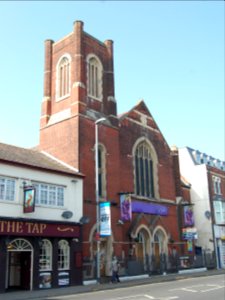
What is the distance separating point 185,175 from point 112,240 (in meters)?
19.3

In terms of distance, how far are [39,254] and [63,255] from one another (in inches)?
81.7

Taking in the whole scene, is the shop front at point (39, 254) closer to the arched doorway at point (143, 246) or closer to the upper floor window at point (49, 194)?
the upper floor window at point (49, 194)

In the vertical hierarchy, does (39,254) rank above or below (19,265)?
above

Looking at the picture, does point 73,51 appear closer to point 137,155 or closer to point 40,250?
point 137,155

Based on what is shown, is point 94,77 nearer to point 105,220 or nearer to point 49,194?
point 49,194

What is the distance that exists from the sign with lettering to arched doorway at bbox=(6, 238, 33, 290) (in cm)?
66

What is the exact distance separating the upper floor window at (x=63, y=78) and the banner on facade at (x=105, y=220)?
1026cm

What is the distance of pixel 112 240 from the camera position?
28.3m

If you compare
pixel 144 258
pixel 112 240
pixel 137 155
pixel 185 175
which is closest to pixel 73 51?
pixel 137 155

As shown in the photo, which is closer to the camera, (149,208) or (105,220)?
(105,220)

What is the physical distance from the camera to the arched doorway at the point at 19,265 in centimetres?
2097

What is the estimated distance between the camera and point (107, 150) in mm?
30203

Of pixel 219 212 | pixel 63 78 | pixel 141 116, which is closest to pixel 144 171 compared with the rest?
pixel 141 116

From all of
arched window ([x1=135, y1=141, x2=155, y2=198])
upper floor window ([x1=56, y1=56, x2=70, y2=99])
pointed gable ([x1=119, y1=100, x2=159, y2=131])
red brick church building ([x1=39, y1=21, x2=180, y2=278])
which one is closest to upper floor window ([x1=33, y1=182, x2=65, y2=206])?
red brick church building ([x1=39, y1=21, x2=180, y2=278])
